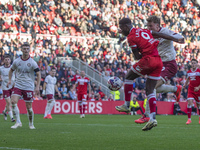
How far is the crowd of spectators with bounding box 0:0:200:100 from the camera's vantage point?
26.2 metres

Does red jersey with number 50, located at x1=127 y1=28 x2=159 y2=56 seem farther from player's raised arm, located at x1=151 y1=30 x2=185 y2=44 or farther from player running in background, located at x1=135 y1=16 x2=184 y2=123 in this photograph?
player running in background, located at x1=135 y1=16 x2=184 y2=123

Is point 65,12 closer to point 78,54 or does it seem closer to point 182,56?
point 78,54

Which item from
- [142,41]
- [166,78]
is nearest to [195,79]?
[166,78]

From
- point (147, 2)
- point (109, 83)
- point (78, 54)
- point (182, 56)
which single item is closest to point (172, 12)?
point (147, 2)

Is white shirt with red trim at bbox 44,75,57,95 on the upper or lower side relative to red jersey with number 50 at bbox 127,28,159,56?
lower

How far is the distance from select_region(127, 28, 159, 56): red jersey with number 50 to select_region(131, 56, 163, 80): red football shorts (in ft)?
0.43

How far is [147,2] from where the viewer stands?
38.1 metres

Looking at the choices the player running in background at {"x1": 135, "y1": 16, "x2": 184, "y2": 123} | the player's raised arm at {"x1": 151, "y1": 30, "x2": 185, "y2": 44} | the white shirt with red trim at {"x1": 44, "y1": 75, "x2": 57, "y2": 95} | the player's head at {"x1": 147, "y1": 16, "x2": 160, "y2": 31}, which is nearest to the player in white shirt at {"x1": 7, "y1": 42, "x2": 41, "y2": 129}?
the player running in background at {"x1": 135, "y1": 16, "x2": 184, "y2": 123}

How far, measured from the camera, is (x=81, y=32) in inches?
1202

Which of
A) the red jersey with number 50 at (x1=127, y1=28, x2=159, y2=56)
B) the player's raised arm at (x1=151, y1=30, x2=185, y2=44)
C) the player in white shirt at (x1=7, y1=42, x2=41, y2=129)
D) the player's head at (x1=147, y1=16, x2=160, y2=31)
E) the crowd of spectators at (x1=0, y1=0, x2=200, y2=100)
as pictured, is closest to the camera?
the red jersey with number 50 at (x1=127, y1=28, x2=159, y2=56)

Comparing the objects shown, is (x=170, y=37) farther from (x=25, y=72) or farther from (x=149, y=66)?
(x=25, y=72)

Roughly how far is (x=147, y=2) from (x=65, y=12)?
1004 cm

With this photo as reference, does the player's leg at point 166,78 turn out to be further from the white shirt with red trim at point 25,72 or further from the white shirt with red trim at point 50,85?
the white shirt with red trim at point 50,85

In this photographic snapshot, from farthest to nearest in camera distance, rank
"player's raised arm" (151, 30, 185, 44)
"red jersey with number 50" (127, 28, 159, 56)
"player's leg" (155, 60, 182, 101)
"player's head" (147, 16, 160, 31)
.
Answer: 1. "player's leg" (155, 60, 182, 101)
2. "player's head" (147, 16, 160, 31)
3. "player's raised arm" (151, 30, 185, 44)
4. "red jersey with number 50" (127, 28, 159, 56)
